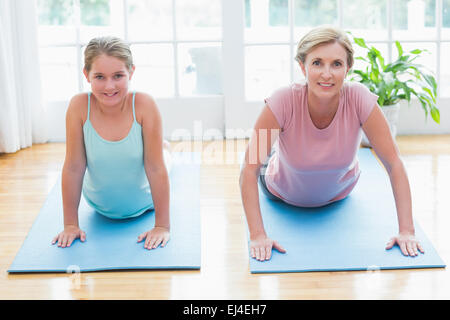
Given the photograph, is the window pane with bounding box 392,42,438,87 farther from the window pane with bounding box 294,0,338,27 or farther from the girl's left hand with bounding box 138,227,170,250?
the girl's left hand with bounding box 138,227,170,250

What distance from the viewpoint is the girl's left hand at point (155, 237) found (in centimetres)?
199

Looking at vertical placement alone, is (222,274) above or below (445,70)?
below

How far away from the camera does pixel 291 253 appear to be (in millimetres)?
1941

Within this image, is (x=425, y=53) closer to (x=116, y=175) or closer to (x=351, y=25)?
(x=351, y=25)

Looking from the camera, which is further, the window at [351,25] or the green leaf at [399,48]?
the window at [351,25]

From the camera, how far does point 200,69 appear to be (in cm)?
358

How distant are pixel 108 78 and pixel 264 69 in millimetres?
1744

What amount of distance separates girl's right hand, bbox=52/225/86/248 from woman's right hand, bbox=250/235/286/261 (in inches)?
23.3

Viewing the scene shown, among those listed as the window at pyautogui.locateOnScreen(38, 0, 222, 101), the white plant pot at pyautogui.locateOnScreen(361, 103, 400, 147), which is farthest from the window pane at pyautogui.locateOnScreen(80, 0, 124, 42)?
the white plant pot at pyautogui.locateOnScreen(361, 103, 400, 147)

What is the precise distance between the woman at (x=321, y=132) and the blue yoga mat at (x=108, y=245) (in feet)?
0.86

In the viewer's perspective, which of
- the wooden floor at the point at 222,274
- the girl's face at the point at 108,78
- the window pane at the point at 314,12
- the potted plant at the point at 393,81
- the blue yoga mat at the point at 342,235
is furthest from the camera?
the window pane at the point at 314,12

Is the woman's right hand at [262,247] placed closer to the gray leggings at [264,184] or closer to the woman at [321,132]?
the woman at [321,132]

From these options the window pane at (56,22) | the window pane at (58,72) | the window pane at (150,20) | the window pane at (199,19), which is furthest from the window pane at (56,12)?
the window pane at (199,19)

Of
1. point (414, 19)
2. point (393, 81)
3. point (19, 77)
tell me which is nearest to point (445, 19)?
point (414, 19)
